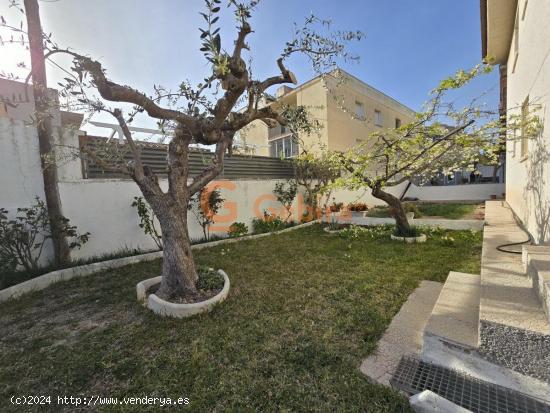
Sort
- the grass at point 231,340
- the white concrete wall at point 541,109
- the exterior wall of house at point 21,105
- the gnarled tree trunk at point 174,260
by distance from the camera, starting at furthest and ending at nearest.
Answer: the exterior wall of house at point 21,105, the gnarled tree trunk at point 174,260, the white concrete wall at point 541,109, the grass at point 231,340

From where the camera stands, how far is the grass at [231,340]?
209cm

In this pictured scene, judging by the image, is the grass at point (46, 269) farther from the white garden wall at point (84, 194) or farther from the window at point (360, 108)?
the window at point (360, 108)

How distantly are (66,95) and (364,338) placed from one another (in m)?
4.81

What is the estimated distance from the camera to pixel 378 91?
18.1 m

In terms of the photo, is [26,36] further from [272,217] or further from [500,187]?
[500,187]

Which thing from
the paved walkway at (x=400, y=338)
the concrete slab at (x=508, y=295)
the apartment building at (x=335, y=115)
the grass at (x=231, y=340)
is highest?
the apartment building at (x=335, y=115)

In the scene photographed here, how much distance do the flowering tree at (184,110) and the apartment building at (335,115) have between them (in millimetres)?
8730

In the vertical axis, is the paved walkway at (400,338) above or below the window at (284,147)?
below

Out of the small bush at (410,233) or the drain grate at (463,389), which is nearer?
the drain grate at (463,389)

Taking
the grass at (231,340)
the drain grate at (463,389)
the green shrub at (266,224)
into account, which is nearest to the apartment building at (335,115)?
the green shrub at (266,224)

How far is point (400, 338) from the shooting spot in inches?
107

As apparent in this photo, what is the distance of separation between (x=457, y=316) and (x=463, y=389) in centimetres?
88

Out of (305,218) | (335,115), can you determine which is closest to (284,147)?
(335,115)

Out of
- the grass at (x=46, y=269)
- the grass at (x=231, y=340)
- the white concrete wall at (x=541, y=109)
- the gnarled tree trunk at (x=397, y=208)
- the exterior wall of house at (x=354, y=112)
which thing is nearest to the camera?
the grass at (x=231, y=340)
